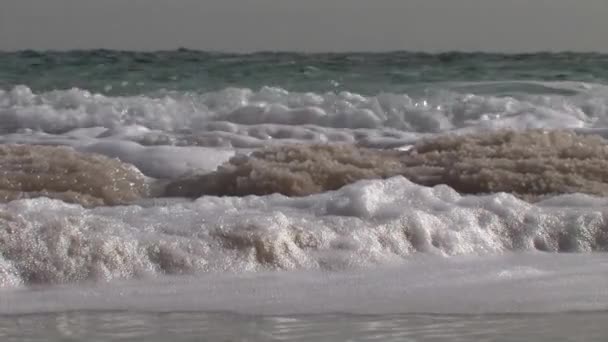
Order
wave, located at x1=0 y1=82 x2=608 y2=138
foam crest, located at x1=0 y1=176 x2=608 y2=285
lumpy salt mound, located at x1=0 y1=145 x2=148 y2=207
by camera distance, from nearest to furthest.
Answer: foam crest, located at x1=0 y1=176 x2=608 y2=285
lumpy salt mound, located at x1=0 y1=145 x2=148 y2=207
wave, located at x1=0 y1=82 x2=608 y2=138

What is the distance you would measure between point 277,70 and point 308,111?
3.53 meters

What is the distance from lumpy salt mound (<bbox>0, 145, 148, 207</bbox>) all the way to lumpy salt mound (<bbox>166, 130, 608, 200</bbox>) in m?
0.23

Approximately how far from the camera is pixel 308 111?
8.45 meters

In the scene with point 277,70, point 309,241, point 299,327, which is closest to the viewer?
point 299,327

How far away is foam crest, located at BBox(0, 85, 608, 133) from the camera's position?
8.35 m

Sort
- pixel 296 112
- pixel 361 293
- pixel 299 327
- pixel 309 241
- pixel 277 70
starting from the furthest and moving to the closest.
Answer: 1. pixel 277 70
2. pixel 296 112
3. pixel 309 241
4. pixel 361 293
5. pixel 299 327

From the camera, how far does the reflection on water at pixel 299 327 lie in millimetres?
2570

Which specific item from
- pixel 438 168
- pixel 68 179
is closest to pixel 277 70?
pixel 438 168

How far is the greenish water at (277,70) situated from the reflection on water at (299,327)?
7.46 m

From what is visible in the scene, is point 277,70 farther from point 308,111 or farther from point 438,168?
point 438,168

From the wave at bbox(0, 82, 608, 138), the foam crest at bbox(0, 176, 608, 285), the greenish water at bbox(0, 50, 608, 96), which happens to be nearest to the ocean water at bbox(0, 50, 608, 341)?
the foam crest at bbox(0, 176, 608, 285)

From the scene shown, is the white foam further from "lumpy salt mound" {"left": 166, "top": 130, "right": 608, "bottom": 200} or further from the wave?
the wave

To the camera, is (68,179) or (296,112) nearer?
(68,179)

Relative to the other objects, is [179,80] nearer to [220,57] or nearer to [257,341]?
[220,57]
